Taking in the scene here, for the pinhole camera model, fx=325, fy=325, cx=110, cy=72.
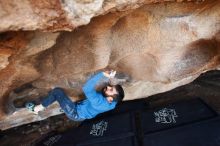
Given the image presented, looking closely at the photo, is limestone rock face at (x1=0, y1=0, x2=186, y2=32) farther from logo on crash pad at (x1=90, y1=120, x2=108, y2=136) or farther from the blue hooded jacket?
logo on crash pad at (x1=90, y1=120, x2=108, y2=136)

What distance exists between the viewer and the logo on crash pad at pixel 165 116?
3.35m

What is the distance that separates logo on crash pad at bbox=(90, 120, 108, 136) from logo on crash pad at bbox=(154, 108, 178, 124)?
55cm

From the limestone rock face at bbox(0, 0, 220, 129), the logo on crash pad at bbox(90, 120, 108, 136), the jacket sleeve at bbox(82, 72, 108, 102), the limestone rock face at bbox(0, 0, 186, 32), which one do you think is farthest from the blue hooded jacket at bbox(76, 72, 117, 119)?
the limestone rock face at bbox(0, 0, 186, 32)

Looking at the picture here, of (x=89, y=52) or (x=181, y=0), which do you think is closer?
(x=181, y=0)

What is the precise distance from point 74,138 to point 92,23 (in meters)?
1.44

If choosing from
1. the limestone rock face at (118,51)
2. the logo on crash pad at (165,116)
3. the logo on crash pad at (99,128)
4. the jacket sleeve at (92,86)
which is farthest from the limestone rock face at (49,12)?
the logo on crash pad at (165,116)

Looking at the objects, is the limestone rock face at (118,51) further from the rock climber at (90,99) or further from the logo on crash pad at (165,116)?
the logo on crash pad at (165,116)

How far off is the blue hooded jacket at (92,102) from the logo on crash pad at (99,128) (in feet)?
1.26

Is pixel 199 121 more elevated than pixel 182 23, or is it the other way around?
pixel 182 23

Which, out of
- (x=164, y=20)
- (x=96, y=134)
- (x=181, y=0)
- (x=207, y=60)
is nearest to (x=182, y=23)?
(x=164, y=20)

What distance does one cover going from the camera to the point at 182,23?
2445 mm

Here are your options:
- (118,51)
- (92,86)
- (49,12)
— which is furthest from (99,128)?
(49,12)

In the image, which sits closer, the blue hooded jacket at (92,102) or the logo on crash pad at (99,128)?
the blue hooded jacket at (92,102)

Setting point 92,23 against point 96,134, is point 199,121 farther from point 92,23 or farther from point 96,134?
point 92,23
